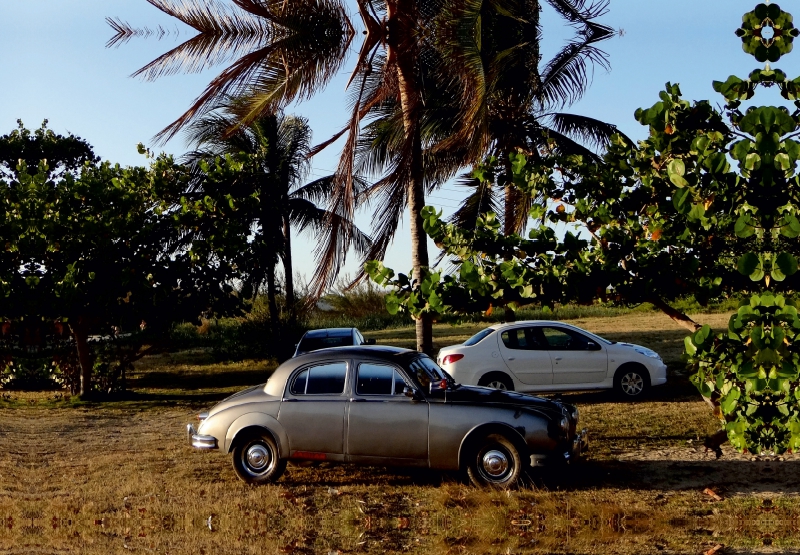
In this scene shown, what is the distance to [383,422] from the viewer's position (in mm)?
10688

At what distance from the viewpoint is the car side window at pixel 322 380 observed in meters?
11.0

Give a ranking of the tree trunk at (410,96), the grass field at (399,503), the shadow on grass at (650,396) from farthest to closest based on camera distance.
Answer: the shadow on grass at (650,396), the tree trunk at (410,96), the grass field at (399,503)

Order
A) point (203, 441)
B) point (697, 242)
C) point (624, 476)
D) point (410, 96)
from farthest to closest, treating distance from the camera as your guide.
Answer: point (410, 96)
point (624, 476)
point (203, 441)
point (697, 242)

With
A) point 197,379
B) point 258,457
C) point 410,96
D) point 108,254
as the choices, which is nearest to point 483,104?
point 410,96

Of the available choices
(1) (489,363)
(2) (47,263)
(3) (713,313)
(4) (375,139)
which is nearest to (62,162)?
(2) (47,263)

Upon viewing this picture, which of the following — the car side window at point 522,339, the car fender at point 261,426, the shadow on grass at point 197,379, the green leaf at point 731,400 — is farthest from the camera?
the shadow on grass at point 197,379

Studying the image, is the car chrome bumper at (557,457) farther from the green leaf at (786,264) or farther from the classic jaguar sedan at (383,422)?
the green leaf at (786,264)

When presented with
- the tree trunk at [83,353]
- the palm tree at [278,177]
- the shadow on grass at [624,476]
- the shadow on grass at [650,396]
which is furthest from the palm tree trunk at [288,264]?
the shadow on grass at [624,476]

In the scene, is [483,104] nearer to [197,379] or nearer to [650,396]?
[650,396]

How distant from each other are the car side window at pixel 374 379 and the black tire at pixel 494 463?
48.6 inches

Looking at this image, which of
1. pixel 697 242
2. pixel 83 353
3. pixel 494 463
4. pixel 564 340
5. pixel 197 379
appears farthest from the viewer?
pixel 197 379

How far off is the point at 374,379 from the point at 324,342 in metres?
8.98

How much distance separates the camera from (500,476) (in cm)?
1043

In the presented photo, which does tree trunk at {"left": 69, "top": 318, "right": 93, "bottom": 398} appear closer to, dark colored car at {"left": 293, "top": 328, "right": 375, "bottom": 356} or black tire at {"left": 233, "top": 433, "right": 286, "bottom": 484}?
dark colored car at {"left": 293, "top": 328, "right": 375, "bottom": 356}
